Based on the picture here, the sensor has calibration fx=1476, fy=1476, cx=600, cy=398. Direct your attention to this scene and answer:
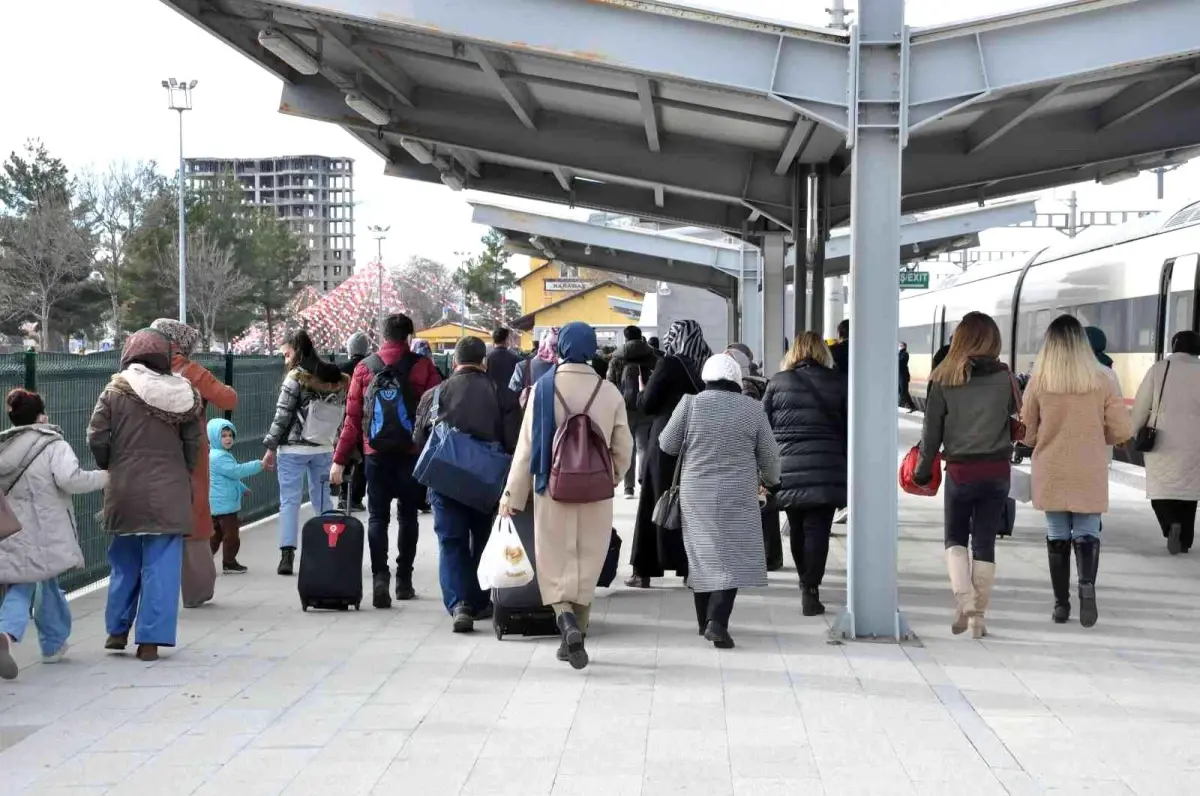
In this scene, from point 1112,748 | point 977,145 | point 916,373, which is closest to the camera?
point 1112,748

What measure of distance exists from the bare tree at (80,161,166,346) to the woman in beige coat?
6390 cm

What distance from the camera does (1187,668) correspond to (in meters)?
7.69

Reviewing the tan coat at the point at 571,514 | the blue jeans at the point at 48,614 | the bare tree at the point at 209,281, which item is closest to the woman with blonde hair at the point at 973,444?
the tan coat at the point at 571,514

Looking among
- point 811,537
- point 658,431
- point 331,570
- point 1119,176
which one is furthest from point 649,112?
point 1119,176

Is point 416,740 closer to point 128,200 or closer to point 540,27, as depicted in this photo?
point 540,27

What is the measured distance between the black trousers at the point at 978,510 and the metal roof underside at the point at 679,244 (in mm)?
11456

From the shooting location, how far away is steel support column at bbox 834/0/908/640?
316 inches

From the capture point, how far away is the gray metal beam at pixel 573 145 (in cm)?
1217

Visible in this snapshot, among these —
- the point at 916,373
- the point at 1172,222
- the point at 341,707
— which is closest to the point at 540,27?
the point at 341,707

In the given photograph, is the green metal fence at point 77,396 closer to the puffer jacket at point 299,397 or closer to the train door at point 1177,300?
the puffer jacket at point 299,397

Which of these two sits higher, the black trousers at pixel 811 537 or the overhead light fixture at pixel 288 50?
the overhead light fixture at pixel 288 50

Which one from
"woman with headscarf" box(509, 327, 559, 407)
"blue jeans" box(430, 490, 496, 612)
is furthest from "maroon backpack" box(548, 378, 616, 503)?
"woman with headscarf" box(509, 327, 559, 407)

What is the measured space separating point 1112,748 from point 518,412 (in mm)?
4007

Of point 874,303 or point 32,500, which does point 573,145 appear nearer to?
point 874,303
